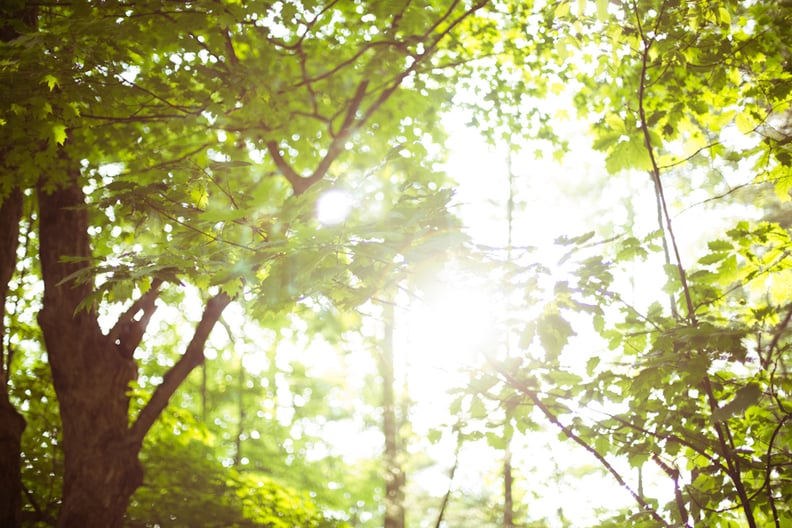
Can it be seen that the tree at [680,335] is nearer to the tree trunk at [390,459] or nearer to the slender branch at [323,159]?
the slender branch at [323,159]

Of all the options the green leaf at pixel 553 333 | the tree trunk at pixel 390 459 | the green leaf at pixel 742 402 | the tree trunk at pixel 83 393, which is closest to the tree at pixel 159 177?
the tree trunk at pixel 83 393

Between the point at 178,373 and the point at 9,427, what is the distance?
131cm

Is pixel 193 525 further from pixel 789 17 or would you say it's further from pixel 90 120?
pixel 789 17

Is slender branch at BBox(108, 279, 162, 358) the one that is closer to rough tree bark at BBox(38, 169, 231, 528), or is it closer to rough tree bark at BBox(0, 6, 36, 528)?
rough tree bark at BBox(38, 169, 231, 528)

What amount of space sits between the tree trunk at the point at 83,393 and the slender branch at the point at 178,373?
0.44ft

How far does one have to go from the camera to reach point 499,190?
35.7 feet

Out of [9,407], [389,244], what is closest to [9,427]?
[9,407]

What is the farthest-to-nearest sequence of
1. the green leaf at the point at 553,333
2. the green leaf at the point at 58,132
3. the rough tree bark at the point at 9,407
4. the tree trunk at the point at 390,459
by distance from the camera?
the tree trunk at the point at 390,459 → the rough tree bark at the point at 9,407 → the green leaf at the point at 58,132 → the green leaf at the point at 553,333

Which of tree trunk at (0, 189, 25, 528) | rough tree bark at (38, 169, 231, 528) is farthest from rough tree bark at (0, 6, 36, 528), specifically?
rough tree bark at (38, 169, 231, 528)

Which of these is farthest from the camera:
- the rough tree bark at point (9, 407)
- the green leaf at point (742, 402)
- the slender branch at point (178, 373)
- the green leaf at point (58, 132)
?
the slender branch at point (178, 373)

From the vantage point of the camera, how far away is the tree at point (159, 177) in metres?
1.93

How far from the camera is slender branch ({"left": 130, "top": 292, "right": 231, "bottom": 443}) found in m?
4.50

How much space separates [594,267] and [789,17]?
5.81ft

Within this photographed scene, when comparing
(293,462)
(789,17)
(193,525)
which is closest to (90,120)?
(193,525)
